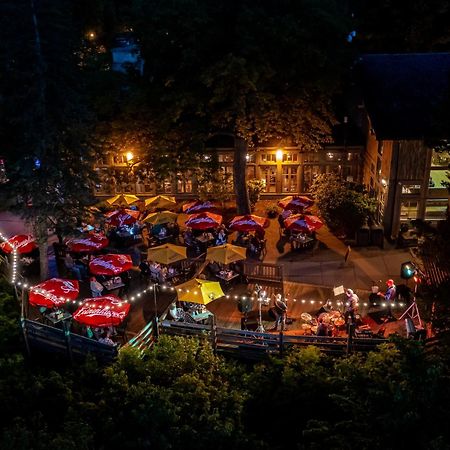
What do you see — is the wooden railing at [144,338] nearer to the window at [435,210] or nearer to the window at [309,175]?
the window at [435,210]

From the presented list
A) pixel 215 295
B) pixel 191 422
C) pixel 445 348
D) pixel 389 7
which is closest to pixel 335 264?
pixel 215 295

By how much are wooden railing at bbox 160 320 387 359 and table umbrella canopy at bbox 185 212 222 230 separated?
8.45 meters

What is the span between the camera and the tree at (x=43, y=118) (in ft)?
66.8

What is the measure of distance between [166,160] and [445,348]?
16403 mm

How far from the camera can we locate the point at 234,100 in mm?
22984

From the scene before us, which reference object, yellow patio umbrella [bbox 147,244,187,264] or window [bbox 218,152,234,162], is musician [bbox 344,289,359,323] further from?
window [bbox 218,152,234,162]

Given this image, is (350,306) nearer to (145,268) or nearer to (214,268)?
(214,268)

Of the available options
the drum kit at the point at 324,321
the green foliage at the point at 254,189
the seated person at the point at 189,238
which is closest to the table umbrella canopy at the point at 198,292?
the drum kit at the point at 324,321

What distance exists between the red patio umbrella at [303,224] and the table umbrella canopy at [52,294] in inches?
395

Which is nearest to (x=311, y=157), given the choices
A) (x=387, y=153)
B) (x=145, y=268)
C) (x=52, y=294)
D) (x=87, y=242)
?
(x=387, y=153)

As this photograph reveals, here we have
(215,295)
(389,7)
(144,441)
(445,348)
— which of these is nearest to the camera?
(144,441)

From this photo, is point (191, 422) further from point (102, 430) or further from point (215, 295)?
point (215, 295)

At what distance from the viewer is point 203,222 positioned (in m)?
24.3

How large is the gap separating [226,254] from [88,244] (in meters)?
6.13
